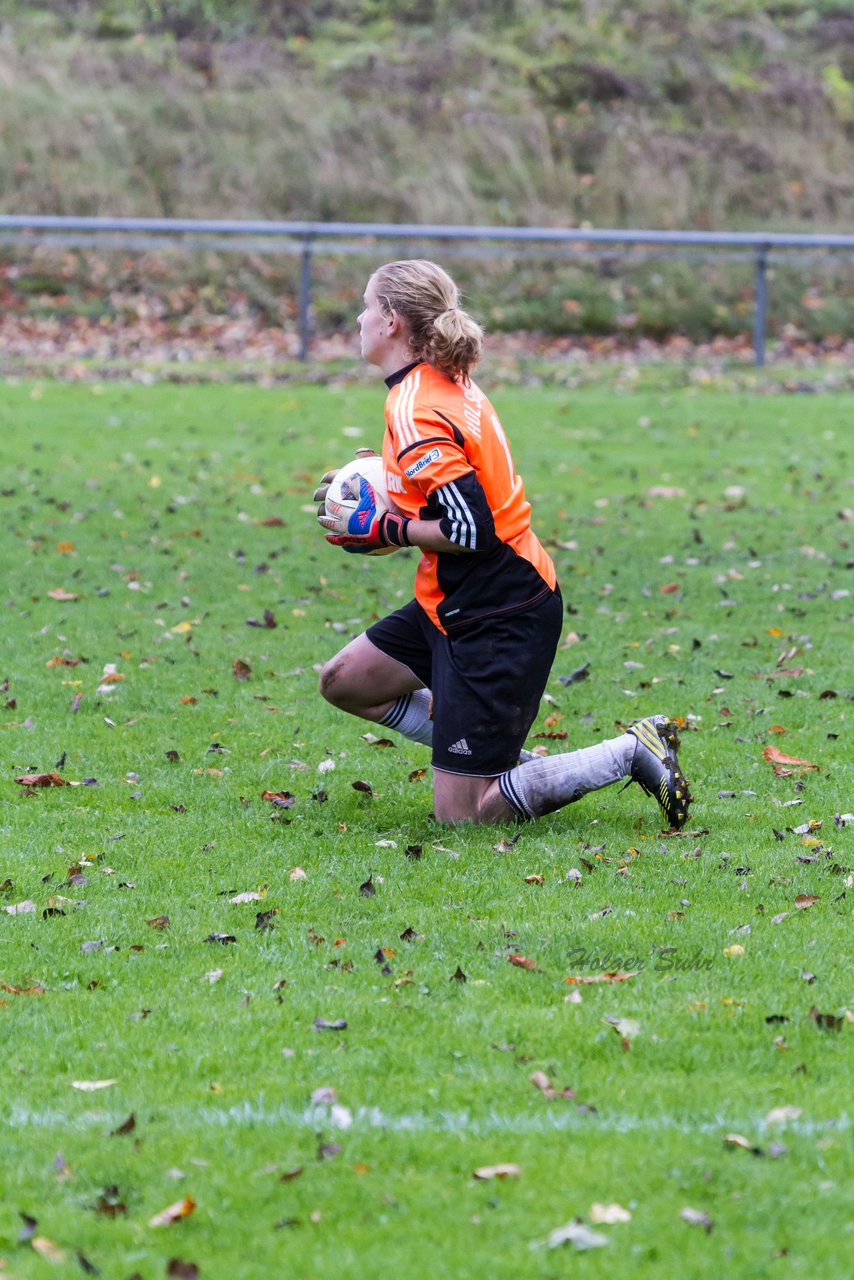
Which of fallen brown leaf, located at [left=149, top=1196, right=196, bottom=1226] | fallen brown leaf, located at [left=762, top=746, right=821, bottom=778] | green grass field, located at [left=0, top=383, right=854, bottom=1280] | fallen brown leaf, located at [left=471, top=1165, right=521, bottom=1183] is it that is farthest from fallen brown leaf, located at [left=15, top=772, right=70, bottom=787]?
fallen brown leaf, located at [left=471, top=1165, right=521, bottom=1183]

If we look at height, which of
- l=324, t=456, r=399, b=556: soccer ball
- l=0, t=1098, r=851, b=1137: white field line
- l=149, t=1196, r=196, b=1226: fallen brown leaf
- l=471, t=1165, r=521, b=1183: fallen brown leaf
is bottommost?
l=0, t=1098, r=851, b=1137: white field line

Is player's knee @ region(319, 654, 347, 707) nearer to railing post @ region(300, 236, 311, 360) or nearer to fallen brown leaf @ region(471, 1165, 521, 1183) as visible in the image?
fallen brown leaf @ region(471, 1165, 521, 1183)

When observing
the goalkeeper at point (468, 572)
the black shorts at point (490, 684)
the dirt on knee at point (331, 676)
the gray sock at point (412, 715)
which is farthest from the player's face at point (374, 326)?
the gray sock at point (412, 715)

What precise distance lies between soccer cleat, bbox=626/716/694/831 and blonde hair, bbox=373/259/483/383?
1.39 m

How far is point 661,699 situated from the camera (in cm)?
714

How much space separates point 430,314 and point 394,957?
2.14 meters

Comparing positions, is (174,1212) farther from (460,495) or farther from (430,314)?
(430,314)

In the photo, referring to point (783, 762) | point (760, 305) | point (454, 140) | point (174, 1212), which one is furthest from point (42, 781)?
point (454, 140)

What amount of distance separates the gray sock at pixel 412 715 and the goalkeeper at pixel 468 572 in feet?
1.61

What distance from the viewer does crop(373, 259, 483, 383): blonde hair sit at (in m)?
5.13

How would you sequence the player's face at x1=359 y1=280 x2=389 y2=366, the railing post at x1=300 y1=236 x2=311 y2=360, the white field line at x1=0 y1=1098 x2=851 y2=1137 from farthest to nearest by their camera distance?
the railing post at x1=300 y1=236 x2=311 y2=360 → the player's face at x1=359 y1=280 x2=389 y2=366 → the white field line at x1=0 y1=1098 x2=851 y2=1137

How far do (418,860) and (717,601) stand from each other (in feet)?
14.2

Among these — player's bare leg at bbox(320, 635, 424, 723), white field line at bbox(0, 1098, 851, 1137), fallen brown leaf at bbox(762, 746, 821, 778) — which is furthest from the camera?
fallen brown leaf at bbox(762, 746, 821, 778)

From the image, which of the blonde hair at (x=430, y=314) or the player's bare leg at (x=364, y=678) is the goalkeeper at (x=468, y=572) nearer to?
the blonde hair at (x=430, y=314)
